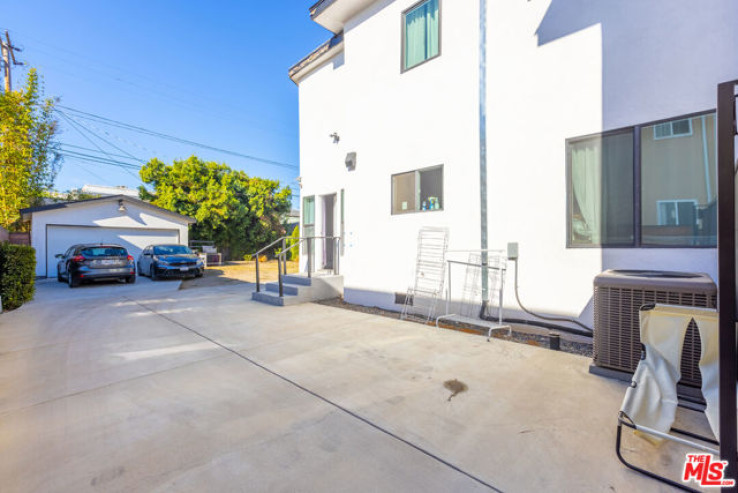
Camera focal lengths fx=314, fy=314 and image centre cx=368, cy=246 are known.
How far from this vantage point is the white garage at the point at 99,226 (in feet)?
37.5

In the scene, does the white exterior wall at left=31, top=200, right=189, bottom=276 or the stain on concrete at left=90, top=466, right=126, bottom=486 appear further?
the white exterior wall at left=31, top=200, right=189, bottom=276

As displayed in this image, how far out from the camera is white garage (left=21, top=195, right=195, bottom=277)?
11.4m

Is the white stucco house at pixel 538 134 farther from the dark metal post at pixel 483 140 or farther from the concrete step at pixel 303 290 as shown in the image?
the concrete step at pixel 303 290

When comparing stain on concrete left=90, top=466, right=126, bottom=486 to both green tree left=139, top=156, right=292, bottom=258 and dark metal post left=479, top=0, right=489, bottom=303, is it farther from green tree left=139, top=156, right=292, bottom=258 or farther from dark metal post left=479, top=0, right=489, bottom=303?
green tree left=139, top=156, right=292, bottom=258

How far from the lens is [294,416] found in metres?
2.23

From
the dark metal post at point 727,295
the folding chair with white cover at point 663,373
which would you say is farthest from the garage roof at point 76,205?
the dark metal post at point 727,295

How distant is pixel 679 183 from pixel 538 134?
1562 millimetres

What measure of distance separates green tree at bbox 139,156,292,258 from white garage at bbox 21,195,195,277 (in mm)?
2487

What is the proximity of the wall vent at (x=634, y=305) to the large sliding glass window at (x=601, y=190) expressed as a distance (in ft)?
3.39

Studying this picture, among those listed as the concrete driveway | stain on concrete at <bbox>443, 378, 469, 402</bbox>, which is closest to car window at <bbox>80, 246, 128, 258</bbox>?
the concrete driveway

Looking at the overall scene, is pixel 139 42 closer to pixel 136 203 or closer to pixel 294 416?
pixel 136 203

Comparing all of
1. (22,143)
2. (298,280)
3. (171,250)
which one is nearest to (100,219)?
(22,143)

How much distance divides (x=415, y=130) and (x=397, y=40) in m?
1.84

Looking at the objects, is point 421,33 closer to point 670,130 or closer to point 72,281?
point 670,130
